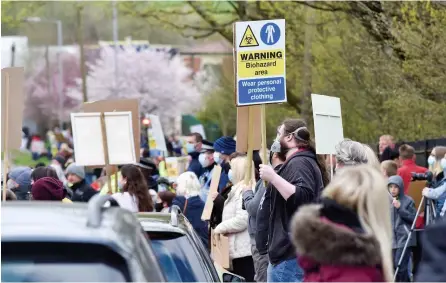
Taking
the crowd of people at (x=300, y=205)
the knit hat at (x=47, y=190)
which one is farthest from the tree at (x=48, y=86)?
the knit hat at (x=47, y=190)

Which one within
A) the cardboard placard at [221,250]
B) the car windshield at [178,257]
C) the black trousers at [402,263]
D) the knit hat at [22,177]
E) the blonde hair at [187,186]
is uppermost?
the car windshield at [178,257]

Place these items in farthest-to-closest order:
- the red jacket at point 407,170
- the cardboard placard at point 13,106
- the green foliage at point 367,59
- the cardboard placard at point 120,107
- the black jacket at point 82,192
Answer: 1. the green foliage at point 367,59
2. the red jacket at point 407,170
3. the black jacket at point 82,192
4. the cardboard placard at point 120,107
5. the cardboard placard at point 13,106

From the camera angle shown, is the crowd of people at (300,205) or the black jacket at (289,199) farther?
the black jacket at (289,199)

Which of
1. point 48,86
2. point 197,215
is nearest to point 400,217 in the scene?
point 197,215

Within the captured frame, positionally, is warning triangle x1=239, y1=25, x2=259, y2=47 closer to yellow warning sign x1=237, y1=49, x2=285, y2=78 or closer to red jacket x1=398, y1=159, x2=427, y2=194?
yellow warning sign x1=237, y1=49, x2=285, y2=78

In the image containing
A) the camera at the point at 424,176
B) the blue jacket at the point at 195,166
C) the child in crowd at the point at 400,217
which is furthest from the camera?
the blue jacket at the point at 195,166

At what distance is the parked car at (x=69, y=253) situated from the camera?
4.11 m

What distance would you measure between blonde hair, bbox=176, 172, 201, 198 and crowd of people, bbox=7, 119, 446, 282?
11 mm

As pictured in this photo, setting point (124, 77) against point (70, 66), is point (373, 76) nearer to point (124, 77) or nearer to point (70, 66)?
point (124, 77)

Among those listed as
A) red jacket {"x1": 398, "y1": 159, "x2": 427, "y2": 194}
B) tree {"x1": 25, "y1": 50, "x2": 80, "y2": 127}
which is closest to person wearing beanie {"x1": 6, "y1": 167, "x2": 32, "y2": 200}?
red jacket {"x1": 398, "y1": 159, "x2": 427, "y2": 194}

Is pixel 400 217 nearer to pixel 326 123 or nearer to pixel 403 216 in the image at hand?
pixel 403 216

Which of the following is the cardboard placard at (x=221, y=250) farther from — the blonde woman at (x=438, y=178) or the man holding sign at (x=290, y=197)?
the blonde woman at (x=438, y=178)

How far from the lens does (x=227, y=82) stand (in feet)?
123

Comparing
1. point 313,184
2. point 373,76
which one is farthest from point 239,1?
point 313,184
